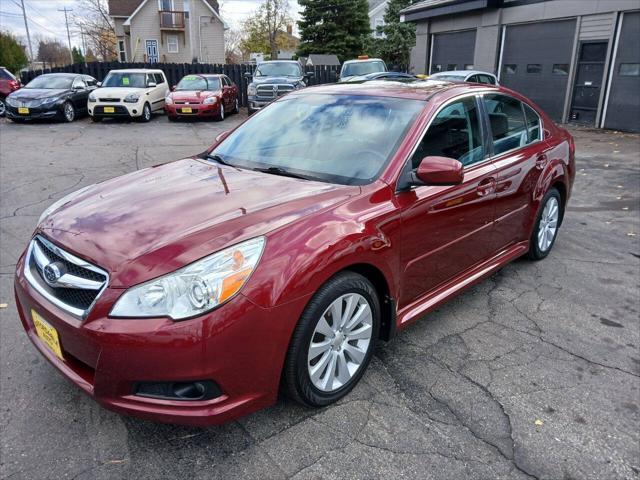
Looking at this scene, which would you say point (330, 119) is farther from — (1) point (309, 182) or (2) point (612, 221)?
(2) point (612, 221)

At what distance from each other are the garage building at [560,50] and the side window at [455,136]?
12.6m

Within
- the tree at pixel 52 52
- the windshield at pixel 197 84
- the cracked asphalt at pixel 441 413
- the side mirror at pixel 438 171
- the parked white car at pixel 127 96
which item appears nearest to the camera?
the cracked asphalt at pixel 441 413

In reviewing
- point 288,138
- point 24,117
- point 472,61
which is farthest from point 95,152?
point 472,61

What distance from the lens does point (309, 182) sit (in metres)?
2.95

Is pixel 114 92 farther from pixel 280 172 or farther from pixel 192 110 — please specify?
pixel 280 172

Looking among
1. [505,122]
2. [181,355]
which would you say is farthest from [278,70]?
[181,355]

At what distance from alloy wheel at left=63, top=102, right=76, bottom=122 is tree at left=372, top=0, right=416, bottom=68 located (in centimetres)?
2289

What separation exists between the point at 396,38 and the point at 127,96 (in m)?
23.8

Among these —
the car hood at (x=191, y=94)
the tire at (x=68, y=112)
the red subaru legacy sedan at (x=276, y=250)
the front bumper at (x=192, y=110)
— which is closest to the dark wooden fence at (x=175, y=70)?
the car hood at (x=191, y=94)

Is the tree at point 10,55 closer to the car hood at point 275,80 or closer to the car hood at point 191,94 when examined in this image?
the car hood at point 191,94

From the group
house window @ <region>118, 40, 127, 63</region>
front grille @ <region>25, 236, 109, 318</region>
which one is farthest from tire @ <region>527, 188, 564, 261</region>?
house window @ <region>118, 40, 127, 63</region>

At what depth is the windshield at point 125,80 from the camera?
16.1m

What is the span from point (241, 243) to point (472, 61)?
63.1 ft

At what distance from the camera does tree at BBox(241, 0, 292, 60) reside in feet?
157
